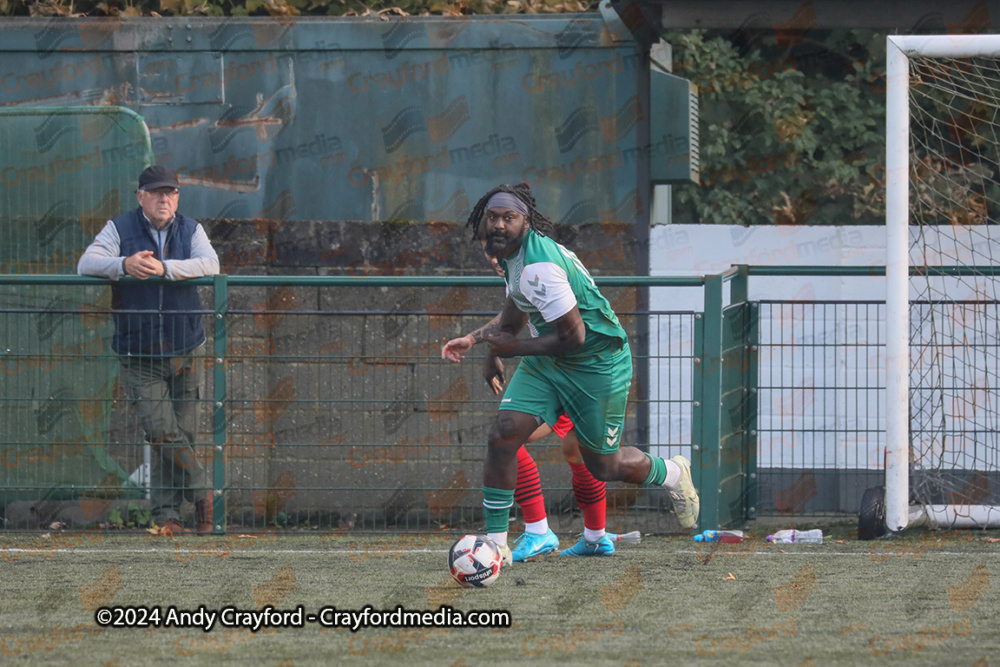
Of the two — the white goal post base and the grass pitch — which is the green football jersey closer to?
the grass pitch

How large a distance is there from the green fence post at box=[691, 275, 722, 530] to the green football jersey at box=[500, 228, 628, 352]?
1.38m

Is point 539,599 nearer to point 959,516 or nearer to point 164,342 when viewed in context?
point 959,516

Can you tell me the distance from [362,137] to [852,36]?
5061 mm

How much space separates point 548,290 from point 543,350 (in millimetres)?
264

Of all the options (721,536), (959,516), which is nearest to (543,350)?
(721,536)

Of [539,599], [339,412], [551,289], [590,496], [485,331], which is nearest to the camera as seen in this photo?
[539,599]

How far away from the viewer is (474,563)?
18.8 feet

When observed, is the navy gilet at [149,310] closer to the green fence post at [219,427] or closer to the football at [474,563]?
the green fence post at [219,427]

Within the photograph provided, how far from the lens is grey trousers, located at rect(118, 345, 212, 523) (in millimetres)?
7867

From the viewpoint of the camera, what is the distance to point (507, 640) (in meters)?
4.71

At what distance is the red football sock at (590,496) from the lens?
6.89m

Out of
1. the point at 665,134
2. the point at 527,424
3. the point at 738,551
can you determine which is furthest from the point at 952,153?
the point at 527,424

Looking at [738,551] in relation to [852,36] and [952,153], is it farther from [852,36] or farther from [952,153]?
[852,36]

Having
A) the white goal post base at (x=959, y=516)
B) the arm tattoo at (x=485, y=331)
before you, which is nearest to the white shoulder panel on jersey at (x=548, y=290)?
the arm tattoo at (x=485, y=331)
